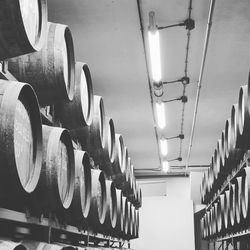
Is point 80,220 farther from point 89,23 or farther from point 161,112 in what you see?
point 161,112

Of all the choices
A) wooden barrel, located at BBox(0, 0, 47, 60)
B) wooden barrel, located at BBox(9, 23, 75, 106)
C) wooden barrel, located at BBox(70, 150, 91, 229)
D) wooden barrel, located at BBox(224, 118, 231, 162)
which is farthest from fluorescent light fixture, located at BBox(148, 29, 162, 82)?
wooden barrel, located at BBox(0, 0, 47, 60)

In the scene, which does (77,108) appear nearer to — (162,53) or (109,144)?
(109,144)

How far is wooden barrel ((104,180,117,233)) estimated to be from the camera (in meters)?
4.31

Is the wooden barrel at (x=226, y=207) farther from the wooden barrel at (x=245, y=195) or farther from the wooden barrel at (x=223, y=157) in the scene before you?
the wooden barrel at (x=245, y=195)

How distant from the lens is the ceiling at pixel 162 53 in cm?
619

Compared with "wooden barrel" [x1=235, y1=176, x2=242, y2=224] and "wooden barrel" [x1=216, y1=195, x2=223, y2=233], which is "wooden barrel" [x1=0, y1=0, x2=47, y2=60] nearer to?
"wooden barrel" [x1=235, y1=176, x2=242, y2=224]

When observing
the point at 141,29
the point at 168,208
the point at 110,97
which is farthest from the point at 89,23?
the point at 168,208

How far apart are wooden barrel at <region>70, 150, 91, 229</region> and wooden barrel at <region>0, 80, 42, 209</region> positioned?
3.01 feet

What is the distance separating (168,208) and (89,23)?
6.37 metres

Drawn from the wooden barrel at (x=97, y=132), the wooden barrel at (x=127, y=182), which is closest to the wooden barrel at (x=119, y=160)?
the wooden barrel at (x=127, y=182)

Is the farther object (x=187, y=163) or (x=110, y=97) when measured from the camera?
(x=187, y=163)

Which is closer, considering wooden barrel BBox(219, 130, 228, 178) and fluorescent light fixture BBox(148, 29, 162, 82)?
wooden barrel BBox(219, 130, 228, 178)

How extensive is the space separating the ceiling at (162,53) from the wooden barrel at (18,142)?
4.20 m

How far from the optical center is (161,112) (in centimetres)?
939
